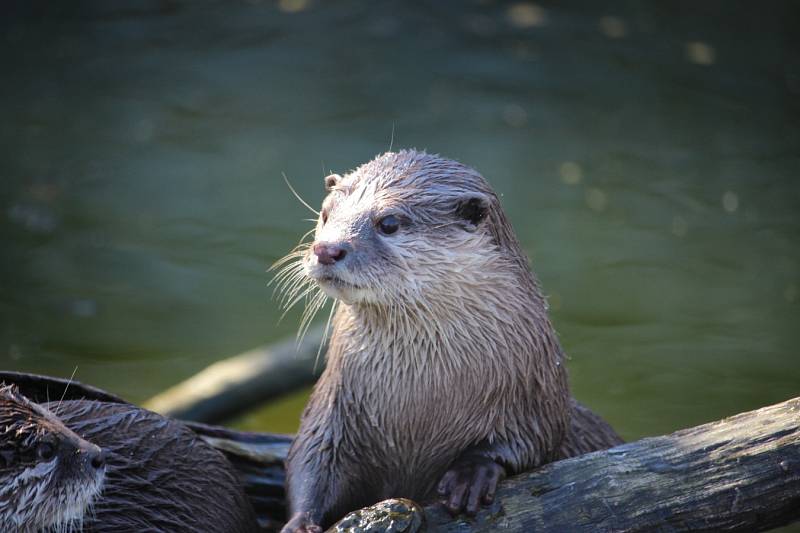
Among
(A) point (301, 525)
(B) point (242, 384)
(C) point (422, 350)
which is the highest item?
(C) point (422, 350)

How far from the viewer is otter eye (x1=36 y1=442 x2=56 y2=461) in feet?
7.75

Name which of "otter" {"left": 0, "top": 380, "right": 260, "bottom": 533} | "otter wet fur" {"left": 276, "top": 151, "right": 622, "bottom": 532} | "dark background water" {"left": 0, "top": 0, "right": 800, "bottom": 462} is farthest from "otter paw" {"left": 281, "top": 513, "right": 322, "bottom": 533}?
"dark background water" {"left": 0, "top": 0, "right": 800, "bottom": 462}

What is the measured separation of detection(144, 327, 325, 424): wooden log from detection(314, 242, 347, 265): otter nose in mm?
1870

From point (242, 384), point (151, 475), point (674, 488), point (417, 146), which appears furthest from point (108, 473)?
point (417, 146)

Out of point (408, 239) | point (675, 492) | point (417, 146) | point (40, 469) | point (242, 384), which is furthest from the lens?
point (417, 146)

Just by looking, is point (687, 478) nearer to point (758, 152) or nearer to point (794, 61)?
point (758, 152)

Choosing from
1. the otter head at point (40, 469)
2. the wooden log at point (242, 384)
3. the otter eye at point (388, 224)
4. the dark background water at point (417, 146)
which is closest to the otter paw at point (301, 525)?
the otter head at point (40, 469)

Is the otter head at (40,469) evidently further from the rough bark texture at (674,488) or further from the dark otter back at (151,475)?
the rough bark texture at (674,488)

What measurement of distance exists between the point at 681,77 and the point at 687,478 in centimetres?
600

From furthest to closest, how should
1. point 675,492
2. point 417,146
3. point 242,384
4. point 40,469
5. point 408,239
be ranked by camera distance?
point 417,146 → point 242,384 → point 408,239 → point 675,492 → point 40,469

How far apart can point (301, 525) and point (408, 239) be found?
695 millimetres

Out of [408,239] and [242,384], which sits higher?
[408,239]

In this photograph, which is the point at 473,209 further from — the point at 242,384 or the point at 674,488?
the point at 242,384

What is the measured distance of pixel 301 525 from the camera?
2.64 meters
